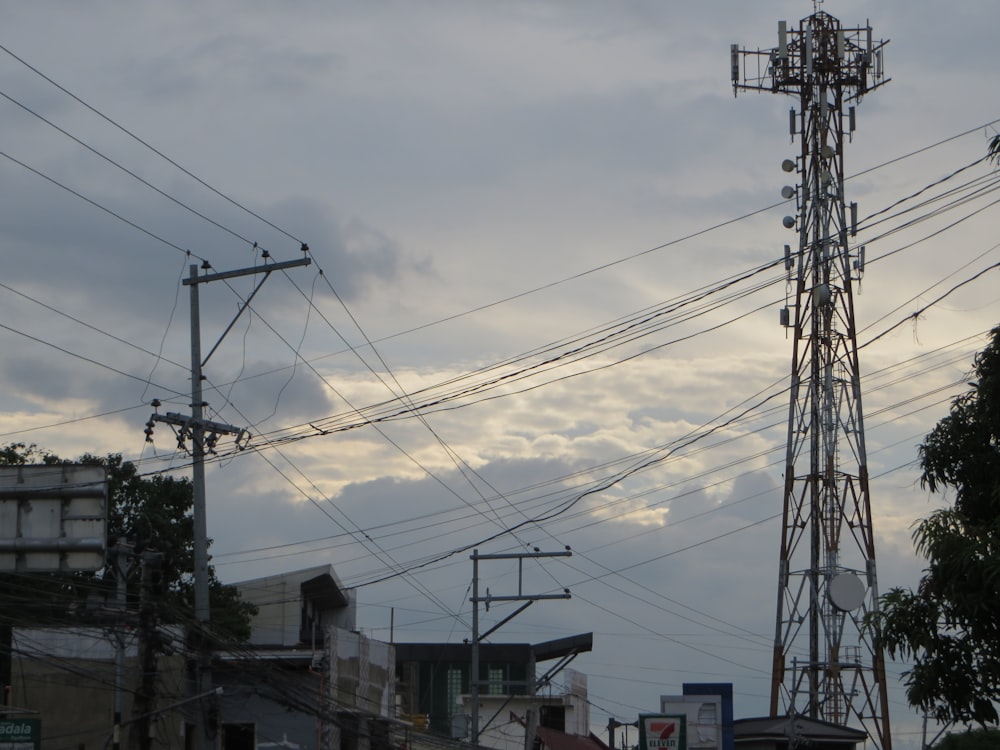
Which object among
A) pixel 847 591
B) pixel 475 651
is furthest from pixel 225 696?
pixel 847 591

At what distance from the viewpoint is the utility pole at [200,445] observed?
1070 inches

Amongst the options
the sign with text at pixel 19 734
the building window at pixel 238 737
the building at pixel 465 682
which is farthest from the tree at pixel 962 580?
the building at pixel 465 682

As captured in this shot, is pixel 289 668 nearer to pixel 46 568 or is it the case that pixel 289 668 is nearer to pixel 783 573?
pixel 46 568

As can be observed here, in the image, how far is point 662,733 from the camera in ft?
81.9

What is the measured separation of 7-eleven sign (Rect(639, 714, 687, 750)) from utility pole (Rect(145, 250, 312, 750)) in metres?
8.71

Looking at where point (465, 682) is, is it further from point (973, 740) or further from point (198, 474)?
point (973, 740)

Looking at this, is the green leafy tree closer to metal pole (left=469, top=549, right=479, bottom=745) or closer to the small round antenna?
the small round antenna

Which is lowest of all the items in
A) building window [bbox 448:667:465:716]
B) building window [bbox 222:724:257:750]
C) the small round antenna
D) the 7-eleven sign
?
building window [bbox 222:724:257:750]

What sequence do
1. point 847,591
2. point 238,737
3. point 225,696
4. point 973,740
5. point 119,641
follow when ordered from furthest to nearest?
1. point 238,737
2. point 225,696
3. point 847,591
4. point 119,641
5. point 973,740

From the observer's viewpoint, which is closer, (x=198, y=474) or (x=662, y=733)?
(x=662, y=733)

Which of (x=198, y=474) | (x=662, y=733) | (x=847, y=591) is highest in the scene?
(x=198, y=474)

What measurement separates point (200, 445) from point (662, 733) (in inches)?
450

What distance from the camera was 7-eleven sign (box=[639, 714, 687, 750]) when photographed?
24.9 m

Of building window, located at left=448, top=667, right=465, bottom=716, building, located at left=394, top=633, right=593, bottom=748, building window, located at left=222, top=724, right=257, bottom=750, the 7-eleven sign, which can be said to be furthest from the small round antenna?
building window, located at left=448, top=667, right=465, bottom=716
